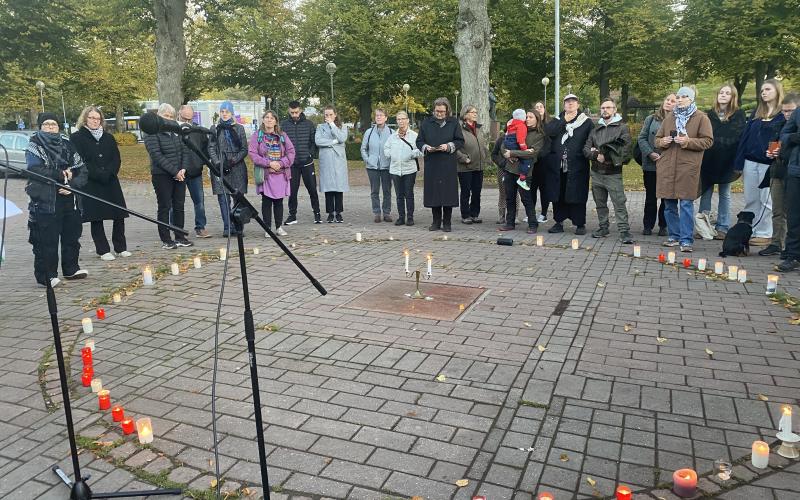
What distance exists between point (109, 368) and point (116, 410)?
1090 millimetres

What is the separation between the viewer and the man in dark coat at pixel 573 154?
9695 millimetres

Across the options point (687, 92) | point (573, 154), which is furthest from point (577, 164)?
point (687, 92)

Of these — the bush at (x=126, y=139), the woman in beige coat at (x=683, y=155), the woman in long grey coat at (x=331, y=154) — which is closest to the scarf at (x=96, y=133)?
the woman in long grey coat at (x=331, y=154)

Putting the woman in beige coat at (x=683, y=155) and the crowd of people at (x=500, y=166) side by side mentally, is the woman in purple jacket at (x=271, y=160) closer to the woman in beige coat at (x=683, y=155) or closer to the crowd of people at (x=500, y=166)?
the crowd of people at (x=500, y=166)

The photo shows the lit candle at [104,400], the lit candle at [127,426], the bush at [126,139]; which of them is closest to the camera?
the lit candle at [127,426]

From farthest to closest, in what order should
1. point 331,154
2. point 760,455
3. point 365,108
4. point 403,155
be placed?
1. point 365,108
2. point 331,154
3. point 403,155
4. point 760,455

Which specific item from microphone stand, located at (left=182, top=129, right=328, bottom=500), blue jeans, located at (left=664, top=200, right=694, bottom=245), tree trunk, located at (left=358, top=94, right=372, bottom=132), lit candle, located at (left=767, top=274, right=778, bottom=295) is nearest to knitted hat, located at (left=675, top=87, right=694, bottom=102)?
blue jeans, located at (left=664, top=200, right=694, bottom=245)

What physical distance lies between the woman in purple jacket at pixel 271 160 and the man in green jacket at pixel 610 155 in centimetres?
478

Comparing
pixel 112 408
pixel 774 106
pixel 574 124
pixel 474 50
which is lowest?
pixel 112 408

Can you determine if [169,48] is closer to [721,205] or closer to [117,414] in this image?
[721,205]

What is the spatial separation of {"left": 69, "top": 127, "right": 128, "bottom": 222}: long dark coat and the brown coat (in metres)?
7.42

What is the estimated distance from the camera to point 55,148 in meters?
7.57

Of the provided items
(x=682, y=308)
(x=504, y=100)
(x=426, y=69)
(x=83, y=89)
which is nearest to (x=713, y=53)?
(x=426, y=69)

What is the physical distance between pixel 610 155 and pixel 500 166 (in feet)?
5.99
